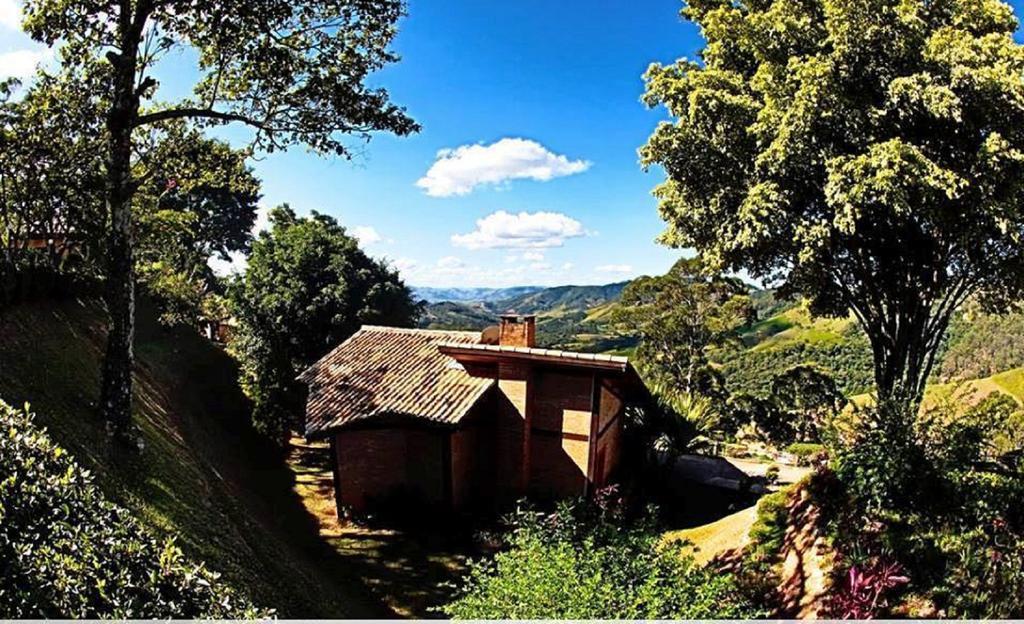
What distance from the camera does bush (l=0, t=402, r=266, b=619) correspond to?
3.17 meters

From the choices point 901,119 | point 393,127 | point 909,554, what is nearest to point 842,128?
point 901,119

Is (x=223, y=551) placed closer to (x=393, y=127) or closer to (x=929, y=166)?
(x=393, y=127)

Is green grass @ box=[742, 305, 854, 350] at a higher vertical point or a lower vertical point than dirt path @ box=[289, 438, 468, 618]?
higher

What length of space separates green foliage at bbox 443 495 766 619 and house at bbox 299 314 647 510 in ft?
18.7

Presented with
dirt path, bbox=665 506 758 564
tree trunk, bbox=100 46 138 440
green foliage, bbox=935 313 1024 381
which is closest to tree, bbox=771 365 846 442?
dirt path, bbox=665 506 758 564

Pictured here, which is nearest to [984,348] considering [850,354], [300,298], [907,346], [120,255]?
[850,354]

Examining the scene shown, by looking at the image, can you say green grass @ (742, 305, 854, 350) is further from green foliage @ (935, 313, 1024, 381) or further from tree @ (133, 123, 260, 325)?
tree @ (133, 123, 260, 325)

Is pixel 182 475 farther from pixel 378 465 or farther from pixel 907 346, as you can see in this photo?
pixel 907 346

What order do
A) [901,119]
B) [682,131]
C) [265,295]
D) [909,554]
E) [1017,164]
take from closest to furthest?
[909,554]
[1017,164]
[901,119]
[682,131]
[265,295]

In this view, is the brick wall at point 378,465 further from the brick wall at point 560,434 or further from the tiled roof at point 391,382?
the brick wall at point 560,434

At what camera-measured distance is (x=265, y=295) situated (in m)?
22.4

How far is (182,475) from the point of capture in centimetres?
996

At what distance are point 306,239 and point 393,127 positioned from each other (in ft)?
49.0

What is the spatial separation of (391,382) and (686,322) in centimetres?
1719
